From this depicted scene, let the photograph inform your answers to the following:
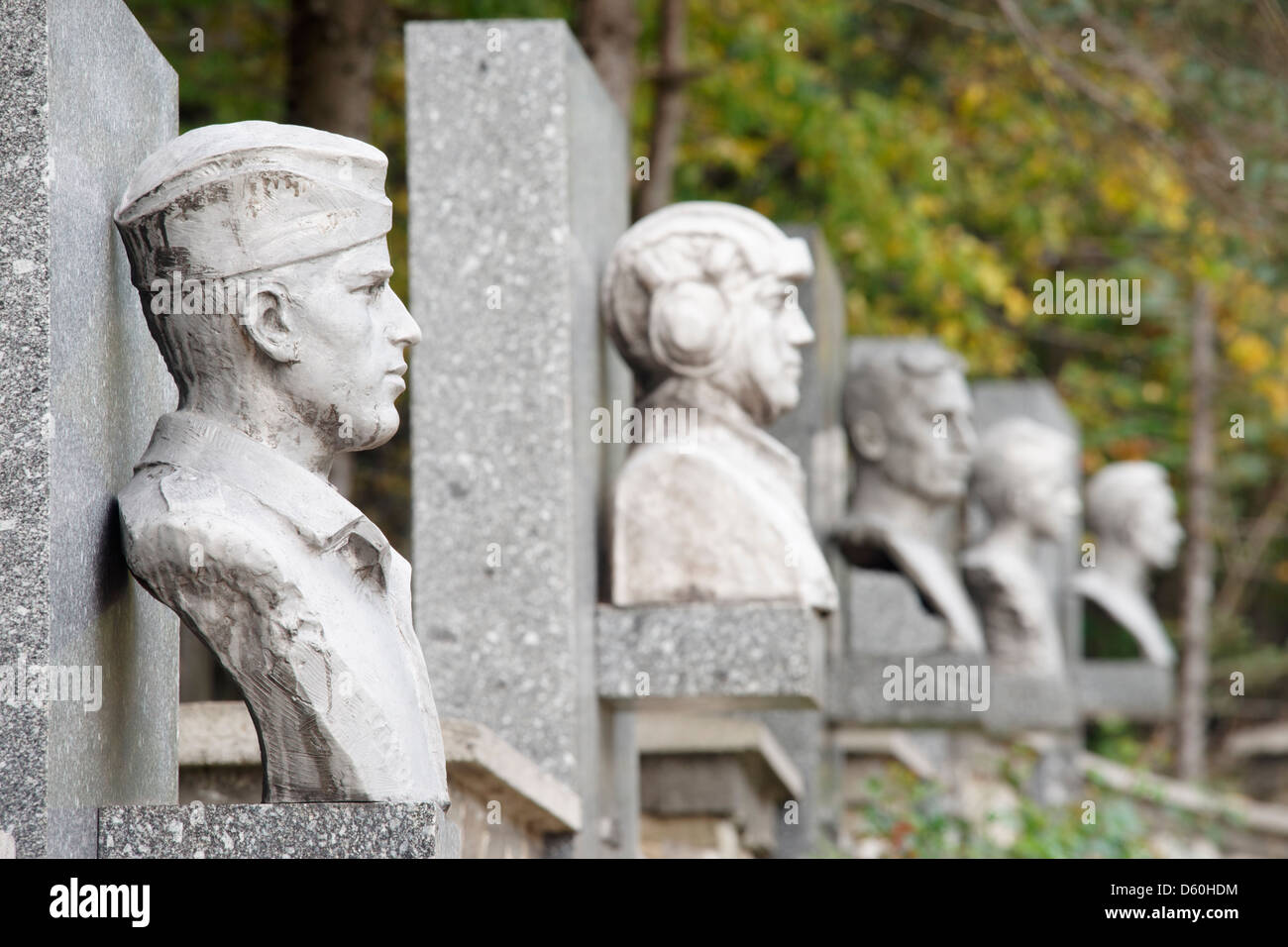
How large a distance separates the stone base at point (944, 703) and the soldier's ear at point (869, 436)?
3.28 feet

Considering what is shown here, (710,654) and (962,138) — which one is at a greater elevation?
(962,138)

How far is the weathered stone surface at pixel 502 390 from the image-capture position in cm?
669

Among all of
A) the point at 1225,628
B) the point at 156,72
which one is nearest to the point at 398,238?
the point at 156,72

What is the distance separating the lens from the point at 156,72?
16.7 feet

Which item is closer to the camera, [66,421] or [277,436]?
[66,421]

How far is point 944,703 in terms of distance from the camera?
444 inches

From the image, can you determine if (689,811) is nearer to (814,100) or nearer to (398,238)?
(398,238)

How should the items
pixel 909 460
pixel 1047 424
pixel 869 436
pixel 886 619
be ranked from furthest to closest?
pixel 1047 424 < pixel 886 619 < pixel 869 436 < pixel 909 460

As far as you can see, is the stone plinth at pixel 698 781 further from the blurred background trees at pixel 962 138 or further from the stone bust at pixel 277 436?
the stone bust at pixel 277 436

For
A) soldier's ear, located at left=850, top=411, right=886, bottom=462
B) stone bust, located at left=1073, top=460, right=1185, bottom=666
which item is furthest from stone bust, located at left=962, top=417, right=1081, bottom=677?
stone bust, located at left=1073, top=460, right=1185, bottom=666

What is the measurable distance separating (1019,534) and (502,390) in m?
6.65
